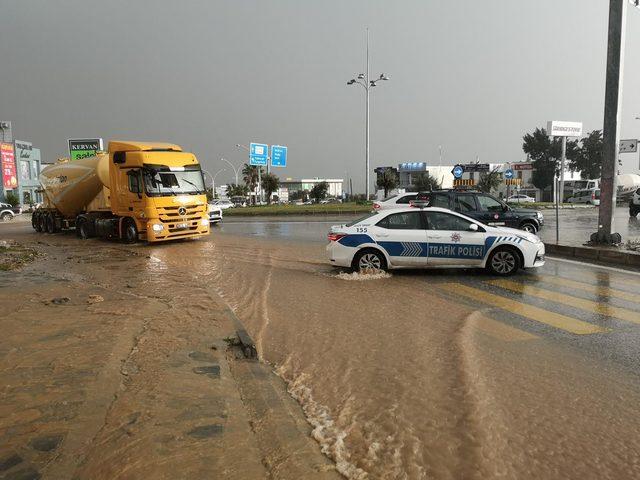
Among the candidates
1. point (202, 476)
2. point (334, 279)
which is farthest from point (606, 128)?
point (202, 476)

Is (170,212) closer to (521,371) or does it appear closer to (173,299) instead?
(173,299)

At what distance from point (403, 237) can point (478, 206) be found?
5.68 meters

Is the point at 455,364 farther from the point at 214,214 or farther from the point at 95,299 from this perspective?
the point at 214,214

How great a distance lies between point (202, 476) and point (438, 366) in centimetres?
269

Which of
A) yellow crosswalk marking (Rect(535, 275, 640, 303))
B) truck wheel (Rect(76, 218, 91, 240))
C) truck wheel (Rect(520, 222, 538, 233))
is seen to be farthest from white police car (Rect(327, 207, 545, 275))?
truck wheel (Rect(76, 218, 91, 240))

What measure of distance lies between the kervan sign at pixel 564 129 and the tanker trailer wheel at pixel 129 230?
13.1 metres

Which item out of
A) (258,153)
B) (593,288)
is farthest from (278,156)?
(593,288)

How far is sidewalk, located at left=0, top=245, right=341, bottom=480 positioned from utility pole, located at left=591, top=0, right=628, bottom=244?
10.9 m

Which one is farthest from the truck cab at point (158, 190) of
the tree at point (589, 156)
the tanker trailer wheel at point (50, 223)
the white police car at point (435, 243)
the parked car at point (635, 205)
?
the tree at point (589, 156)

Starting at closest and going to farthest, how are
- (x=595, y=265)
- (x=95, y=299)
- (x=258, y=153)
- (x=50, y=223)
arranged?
(x=95, y=299) < (x=595, y=265) < (x=50, y=223) < (x=258, y=153)

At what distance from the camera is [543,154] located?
262 ft

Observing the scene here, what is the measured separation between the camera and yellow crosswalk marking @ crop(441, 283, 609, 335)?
20.1 ft

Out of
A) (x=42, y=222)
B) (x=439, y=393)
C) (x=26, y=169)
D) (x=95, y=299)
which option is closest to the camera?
(x=439, y=393)

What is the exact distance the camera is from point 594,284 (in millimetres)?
9000
